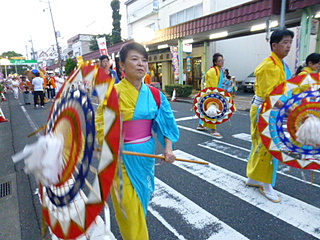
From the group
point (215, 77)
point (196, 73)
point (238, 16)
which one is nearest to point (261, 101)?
point (215, 77)

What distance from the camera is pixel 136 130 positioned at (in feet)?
5.72

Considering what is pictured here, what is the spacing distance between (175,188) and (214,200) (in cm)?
57

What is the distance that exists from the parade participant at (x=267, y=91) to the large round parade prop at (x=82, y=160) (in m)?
1.95

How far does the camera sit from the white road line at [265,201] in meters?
2.43

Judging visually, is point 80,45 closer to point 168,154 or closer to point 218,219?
point 218,219

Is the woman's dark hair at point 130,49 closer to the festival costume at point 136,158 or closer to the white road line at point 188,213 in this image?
the festival costume at point 136,158

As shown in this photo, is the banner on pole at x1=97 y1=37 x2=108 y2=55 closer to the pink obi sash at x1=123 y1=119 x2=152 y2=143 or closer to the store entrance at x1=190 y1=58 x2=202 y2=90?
the store entrance at x1=190 y1=58 x2=202 y2=90

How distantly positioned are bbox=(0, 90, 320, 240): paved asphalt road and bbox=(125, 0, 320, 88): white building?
19.7 feet

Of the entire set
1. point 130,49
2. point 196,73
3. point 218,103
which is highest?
point 130,49

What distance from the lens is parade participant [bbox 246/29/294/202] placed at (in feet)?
8.64

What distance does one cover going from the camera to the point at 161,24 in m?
21.0

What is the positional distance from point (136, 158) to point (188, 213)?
4.26ft

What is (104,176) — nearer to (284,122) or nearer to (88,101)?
(88,101)

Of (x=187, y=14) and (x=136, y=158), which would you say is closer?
(x=136, y=158)
